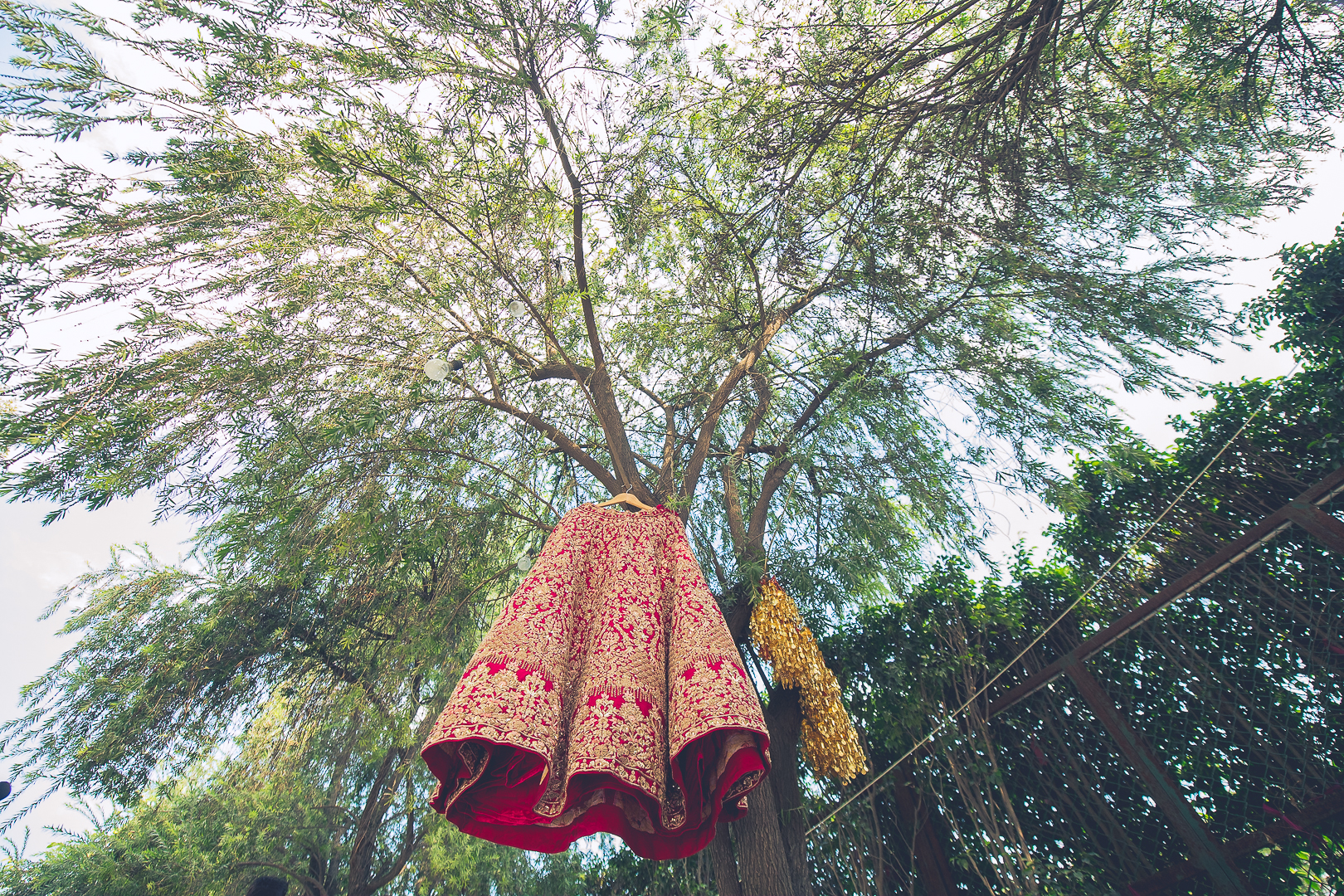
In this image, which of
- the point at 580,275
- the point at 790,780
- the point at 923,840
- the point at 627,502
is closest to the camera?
the point at 627,502

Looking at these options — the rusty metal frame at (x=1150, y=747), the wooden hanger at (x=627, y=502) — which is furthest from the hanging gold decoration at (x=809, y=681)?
the wooden hanger at (x=627, y=502)

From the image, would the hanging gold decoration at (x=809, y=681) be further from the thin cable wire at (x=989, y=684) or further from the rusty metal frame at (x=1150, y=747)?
the rusty metal frame at (x=1150, y=747)

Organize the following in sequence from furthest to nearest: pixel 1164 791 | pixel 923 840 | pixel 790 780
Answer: pixel 790 780, pixel 923 840, pixel 1164 791

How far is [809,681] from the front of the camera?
2.69 m

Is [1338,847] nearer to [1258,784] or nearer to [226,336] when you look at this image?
[1258,784]

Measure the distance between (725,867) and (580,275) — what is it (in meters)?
3.22

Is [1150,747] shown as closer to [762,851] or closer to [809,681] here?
[809,681]

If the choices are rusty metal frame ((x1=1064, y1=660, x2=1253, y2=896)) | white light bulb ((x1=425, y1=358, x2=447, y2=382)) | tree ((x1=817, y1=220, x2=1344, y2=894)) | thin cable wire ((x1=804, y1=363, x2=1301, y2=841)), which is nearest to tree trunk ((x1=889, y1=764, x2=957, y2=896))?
tree ((x1=817, y1=220, x2=1344, y2=894))

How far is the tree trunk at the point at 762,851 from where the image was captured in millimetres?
2270

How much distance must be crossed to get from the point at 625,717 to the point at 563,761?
0.17 metres

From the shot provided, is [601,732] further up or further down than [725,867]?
further down

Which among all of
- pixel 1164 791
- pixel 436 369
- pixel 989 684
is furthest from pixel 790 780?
pixel 436 369

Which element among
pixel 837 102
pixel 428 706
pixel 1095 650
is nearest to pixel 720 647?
pixel 1095 650

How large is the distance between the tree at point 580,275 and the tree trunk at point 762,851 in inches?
0.7
